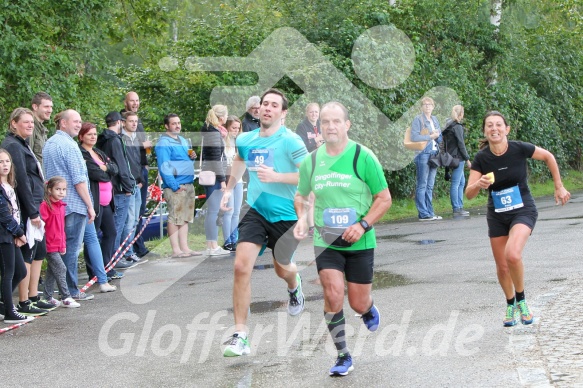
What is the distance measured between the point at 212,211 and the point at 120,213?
165cm

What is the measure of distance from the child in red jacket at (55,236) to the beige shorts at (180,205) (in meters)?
3.44

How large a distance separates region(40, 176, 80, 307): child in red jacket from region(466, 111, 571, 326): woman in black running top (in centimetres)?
443

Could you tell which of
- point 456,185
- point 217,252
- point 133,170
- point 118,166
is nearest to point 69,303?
point 118,166

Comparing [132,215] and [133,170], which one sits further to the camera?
[133,170]

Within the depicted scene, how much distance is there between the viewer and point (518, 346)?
7430 mm

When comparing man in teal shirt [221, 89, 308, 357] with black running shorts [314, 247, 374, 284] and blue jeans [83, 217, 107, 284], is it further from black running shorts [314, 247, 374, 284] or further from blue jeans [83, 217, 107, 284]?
blue jeans [83, 217, 107, 284]

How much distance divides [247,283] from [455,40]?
60.7ft

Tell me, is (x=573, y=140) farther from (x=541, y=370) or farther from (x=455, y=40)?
(x=541, y=370)

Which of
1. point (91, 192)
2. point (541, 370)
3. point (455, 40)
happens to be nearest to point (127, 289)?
point (91, 192)

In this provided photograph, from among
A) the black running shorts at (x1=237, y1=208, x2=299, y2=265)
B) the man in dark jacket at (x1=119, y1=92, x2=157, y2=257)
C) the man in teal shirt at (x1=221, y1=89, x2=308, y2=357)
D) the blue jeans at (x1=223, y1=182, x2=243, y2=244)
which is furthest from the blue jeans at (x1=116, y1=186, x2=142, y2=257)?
the black running shorts at (x1=237, y1=208, x2=299, y2=265)

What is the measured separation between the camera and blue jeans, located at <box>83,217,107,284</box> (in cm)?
1154

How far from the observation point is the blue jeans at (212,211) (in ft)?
47.4

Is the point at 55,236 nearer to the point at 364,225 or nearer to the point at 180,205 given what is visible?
the point at 180,205

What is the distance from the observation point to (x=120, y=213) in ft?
43.6
